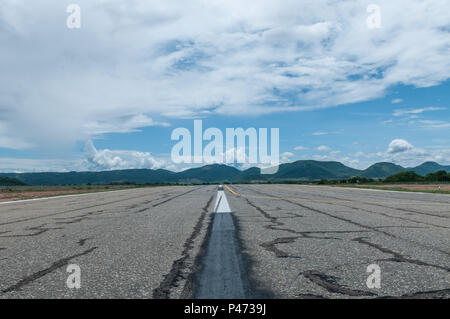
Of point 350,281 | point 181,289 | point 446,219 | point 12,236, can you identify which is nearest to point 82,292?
point 181,289

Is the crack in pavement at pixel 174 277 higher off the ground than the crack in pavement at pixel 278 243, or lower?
higher

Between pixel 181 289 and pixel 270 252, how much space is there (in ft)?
7.78

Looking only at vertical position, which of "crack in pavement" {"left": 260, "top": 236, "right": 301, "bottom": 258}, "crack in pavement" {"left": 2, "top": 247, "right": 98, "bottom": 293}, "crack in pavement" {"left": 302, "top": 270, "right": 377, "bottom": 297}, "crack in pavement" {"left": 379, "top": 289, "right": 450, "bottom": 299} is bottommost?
"crack in pavement" {"left": 260, "top": 236, "right": 301, "bottom": 258}

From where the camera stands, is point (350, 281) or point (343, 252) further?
point (343, 252)

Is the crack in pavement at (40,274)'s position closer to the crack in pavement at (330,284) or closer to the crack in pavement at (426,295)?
the crack in pavement at (330,284)

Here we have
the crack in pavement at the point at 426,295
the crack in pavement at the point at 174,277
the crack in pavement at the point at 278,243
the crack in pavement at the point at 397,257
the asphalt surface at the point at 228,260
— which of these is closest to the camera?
the crack in pavement at the point at 426,295

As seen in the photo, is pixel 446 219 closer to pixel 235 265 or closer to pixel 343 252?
pixel 343 252

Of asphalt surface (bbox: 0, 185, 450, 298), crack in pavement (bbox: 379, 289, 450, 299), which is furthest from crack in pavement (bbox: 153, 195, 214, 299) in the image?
crack in pavement (bbox: 379, 289, 450, 299)

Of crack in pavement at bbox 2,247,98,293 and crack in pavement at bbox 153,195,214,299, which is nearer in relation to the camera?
crack in pavement at bbox 153,195,214,299

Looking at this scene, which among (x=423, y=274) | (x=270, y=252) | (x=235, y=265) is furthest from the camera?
(x=270, y=252)

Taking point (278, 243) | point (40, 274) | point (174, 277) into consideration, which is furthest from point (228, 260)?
point (40, 274)

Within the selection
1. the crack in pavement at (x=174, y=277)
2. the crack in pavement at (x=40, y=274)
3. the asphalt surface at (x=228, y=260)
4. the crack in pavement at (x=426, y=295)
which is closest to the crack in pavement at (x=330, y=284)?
the asphalt surface at (x=228, y=260)

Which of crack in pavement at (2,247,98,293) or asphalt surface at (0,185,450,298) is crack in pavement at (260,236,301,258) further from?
crack in pavement at (2,247,98,293)

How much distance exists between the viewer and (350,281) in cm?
426
